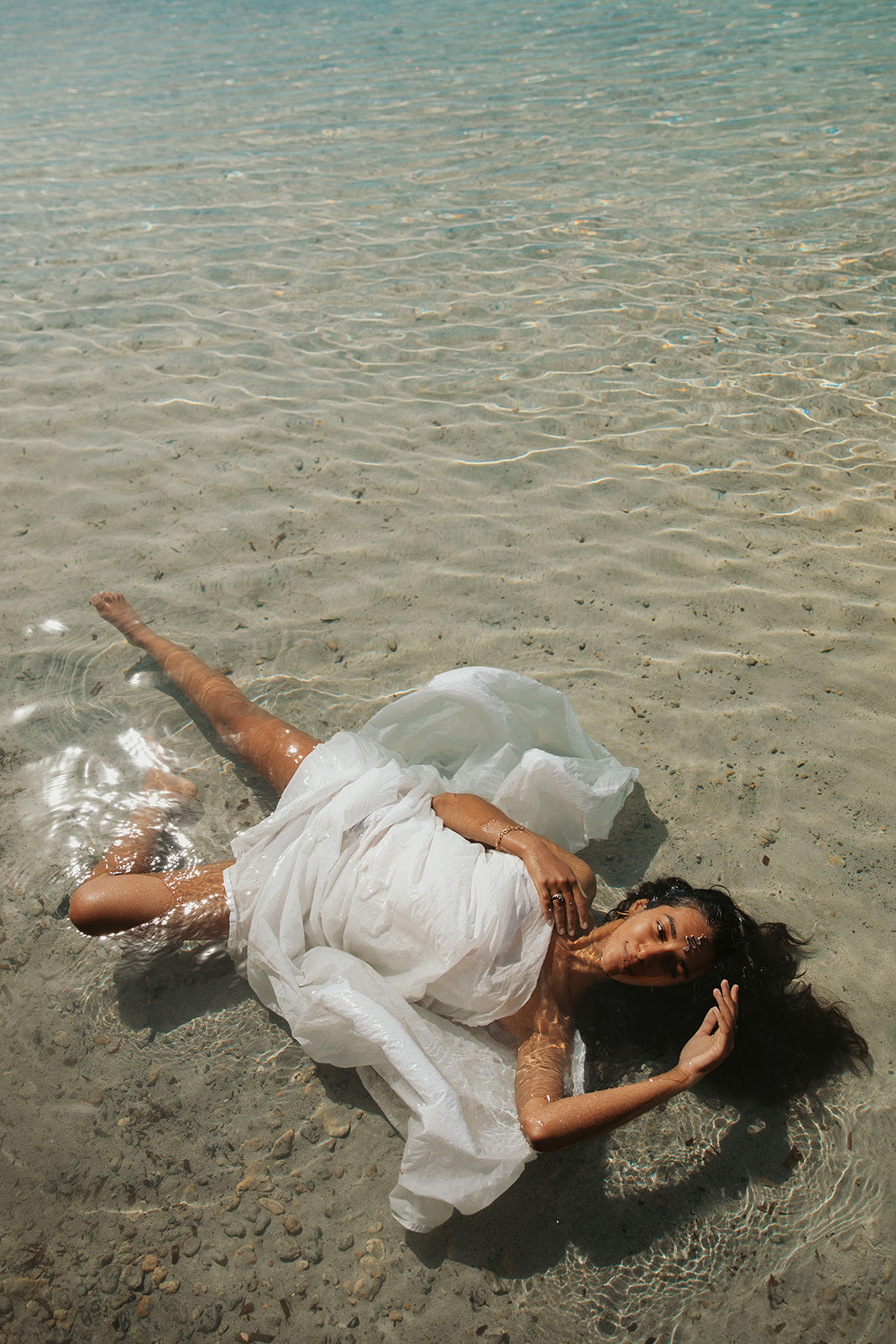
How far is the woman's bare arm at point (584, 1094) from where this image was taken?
2.48 m

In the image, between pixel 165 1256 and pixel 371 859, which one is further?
pixel 371 859

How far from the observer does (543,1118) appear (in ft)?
8.15

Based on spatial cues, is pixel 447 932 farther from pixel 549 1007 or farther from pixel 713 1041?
pixel 713 1041

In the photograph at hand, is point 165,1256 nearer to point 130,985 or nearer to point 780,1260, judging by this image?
point 130,985

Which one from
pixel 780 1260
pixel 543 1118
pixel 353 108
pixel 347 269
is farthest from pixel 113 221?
pixel 780 1260

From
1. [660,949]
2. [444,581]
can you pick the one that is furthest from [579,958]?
[444,581]

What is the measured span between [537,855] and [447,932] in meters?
0.43

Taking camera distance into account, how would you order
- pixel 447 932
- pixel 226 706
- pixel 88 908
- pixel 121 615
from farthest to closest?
pixel 121 615 < pixel 226 706 < pixel 88 908 < pixel 447 932

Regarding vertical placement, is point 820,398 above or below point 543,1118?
above

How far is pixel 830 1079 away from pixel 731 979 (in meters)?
0.51

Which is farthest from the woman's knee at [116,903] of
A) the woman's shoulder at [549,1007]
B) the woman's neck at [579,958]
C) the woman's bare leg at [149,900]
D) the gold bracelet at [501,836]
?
the woman's neck at [579,958]

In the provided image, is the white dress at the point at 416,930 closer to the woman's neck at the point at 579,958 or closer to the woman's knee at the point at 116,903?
the woman's neck at the point at 579,958

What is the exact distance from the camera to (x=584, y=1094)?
2.65 meters

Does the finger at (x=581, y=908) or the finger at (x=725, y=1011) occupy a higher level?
the finger at (x=581, y=908)
